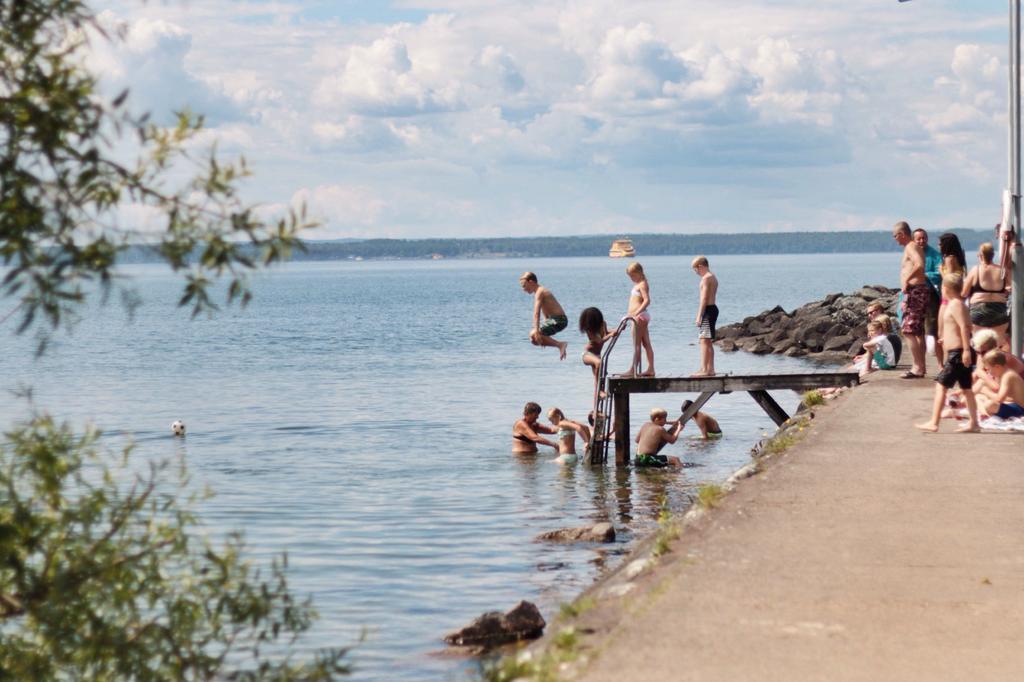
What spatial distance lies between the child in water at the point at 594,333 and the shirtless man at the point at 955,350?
5943 mm

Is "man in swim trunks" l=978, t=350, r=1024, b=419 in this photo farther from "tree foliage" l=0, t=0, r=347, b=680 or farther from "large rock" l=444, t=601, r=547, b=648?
"tree foliage" l=0, t=0, r=347, b=680

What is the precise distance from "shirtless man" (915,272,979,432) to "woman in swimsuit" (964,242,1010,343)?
1912 mm

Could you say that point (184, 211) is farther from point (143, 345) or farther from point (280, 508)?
point (143, 345)

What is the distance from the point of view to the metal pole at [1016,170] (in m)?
19.1

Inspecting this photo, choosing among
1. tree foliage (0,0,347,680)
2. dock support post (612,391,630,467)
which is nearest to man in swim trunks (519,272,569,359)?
dock support post (612,391,630,467)

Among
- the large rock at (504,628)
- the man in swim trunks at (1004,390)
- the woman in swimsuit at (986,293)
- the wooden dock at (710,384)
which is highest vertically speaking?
the woman in swimsuit at (986,293)

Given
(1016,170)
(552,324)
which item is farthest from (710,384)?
(1016,170)

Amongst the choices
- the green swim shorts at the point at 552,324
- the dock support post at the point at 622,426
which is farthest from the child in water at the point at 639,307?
the green swim shorts at the point at 552,324

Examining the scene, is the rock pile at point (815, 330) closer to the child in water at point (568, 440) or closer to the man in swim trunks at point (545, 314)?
the child in water at point (568, 440)

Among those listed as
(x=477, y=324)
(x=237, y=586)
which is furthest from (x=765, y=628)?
(x=477, y=324)

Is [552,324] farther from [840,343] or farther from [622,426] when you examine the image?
[840,343]

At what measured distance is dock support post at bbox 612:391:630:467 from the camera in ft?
68.1

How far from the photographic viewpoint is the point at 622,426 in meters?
21.1

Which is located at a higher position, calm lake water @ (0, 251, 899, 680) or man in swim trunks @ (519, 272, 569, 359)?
man in swim trunks @ (519, 272, 569, 359)
